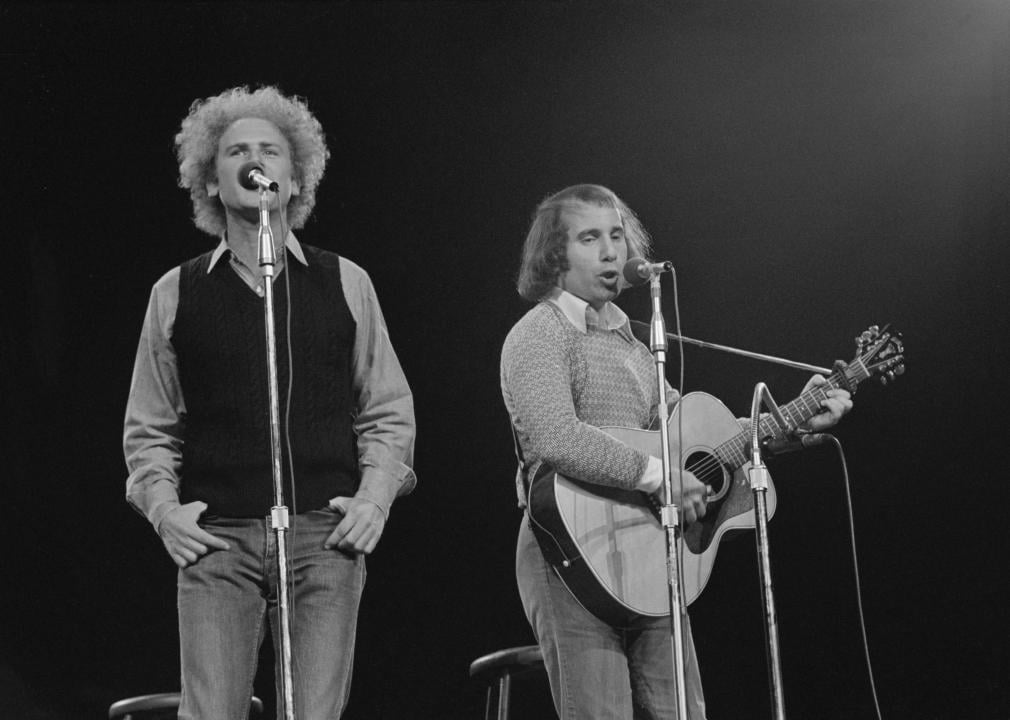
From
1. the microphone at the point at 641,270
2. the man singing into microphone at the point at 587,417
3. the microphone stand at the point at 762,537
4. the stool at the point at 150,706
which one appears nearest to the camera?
the microphone stand at the point at 762,537

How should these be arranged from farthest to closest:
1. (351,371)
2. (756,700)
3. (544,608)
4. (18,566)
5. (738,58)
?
(738,58)
(756,700)
(18,566)
(544,608)
(351,371)

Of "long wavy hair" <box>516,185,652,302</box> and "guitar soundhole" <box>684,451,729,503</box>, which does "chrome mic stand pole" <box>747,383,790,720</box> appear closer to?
"guitar soundhole" <box>684,451,729,503</box>

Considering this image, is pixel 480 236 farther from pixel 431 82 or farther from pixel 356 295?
pixel 356 295

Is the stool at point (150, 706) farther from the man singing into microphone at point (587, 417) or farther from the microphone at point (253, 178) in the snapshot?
the microphone at point (253, 178)

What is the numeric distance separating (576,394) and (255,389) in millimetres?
918

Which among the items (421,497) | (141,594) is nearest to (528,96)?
(421,497)

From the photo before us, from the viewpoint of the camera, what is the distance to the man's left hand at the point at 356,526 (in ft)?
7.99

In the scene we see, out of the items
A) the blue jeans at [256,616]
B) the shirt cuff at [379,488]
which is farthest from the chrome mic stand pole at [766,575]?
the blue jeans at [256,616]

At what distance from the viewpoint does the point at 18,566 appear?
3816mm

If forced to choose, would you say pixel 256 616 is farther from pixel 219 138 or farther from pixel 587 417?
pixel 219 138

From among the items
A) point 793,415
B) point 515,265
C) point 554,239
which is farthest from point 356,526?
point 515,265

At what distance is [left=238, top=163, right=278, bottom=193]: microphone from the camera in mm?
2402

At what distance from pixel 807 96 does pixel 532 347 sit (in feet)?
6.73

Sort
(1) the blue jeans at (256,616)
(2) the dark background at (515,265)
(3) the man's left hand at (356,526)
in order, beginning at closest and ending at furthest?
1. (1) the blue jeans at (256,616)
2. (3) the man's left hand at (356,526)
3. (2) the dark background at (515,265)
